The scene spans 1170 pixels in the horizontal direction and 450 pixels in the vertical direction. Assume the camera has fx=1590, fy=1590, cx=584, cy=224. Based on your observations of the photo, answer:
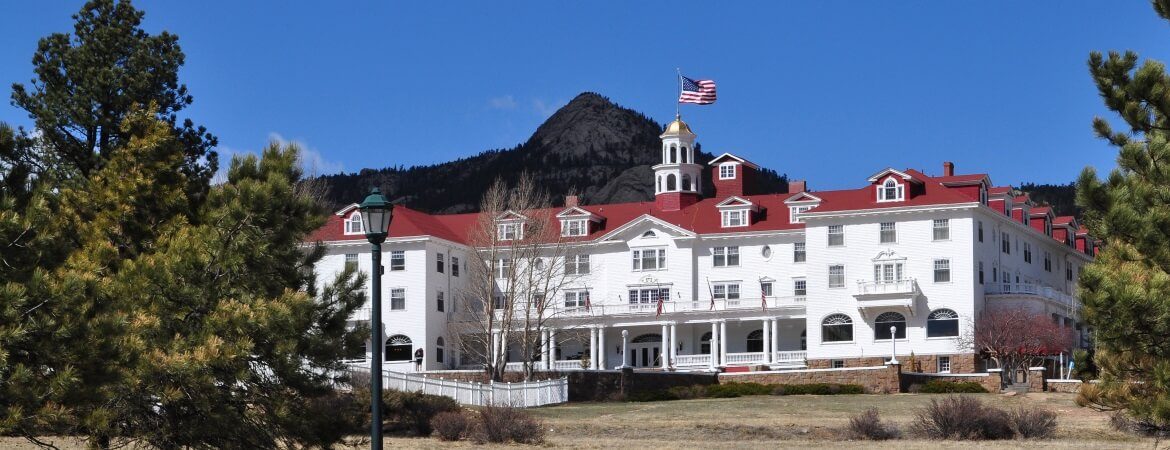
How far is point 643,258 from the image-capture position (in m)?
86.0

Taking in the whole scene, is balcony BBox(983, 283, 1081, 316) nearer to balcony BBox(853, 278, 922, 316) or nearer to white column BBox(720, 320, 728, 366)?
balcony BBox(853, 278, 922, 316)

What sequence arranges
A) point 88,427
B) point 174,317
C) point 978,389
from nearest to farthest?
point 88,427, point 174,317, point 978,389

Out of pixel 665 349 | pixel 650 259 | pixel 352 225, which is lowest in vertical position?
pixel 665 349

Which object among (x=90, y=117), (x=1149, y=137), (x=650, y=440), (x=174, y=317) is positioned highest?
(x=90, y=117)

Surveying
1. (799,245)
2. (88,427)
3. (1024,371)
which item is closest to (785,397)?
(1024,371)

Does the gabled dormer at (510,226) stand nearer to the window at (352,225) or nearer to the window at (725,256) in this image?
the window at (352,225)

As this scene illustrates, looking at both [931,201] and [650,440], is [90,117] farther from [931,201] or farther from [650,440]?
[931,201]

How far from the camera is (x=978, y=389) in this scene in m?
61.5

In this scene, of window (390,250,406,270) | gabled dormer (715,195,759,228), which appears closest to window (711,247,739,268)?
gabled dormer (715,195,759,228)

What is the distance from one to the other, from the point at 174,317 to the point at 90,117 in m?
16.9

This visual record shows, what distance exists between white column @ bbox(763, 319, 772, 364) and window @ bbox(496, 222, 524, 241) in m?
13.5

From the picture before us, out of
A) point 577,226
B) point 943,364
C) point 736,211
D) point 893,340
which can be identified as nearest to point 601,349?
point 577,226

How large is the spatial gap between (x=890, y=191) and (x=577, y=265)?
18422 mm

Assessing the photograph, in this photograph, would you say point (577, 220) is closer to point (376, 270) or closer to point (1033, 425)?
point (1033, 425)
